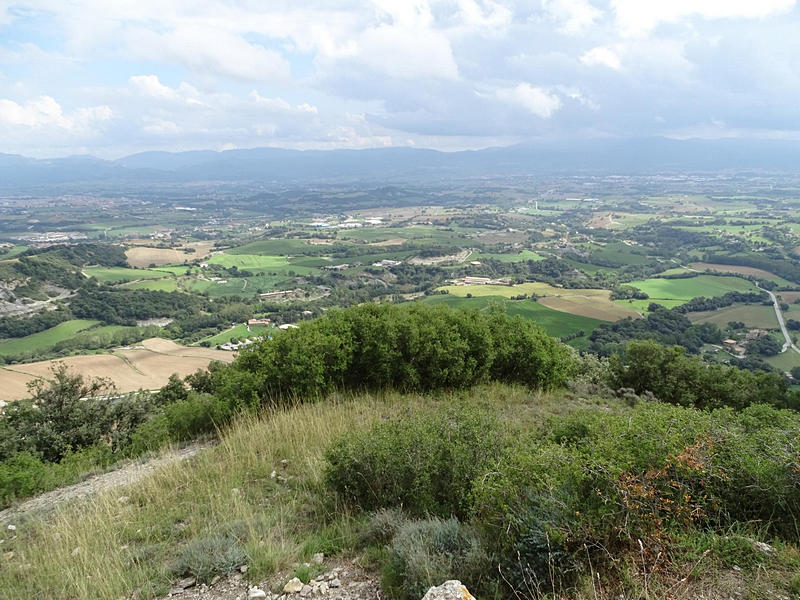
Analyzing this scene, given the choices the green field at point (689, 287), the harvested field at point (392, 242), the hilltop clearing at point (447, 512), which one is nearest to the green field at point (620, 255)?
the green field at point (689, 287)

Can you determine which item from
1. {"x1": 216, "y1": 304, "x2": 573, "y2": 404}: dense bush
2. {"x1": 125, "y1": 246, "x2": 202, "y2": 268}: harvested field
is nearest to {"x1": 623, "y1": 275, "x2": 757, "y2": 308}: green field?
{"x1": 216, "y1": 304, "x2": 573, "y2": 404}: dense bush

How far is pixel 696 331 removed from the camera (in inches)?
1512

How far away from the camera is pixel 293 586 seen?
3.22m

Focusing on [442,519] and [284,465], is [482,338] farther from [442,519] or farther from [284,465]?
[442,519]

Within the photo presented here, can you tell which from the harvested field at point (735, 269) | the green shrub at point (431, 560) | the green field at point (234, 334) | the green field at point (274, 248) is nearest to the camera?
the green shrub at point (431, 560)

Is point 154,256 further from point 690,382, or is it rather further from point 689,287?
point 690,382

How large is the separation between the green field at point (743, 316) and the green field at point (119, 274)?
75592 mm

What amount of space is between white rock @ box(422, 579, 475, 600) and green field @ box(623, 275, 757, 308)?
52085mm

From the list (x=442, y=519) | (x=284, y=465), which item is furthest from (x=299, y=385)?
(x=442, y=519)

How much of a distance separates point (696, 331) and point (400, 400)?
39.7 m

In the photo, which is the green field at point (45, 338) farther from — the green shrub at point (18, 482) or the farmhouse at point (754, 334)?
the farmhouse at point (754, 334)

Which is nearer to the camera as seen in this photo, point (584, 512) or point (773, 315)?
point (584, 512)

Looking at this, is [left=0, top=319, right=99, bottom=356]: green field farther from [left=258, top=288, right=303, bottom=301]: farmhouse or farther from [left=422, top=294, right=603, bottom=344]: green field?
[left=422, top=294, right=603, bottom=344]: green field

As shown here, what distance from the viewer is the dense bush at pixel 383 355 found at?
8758 mm
